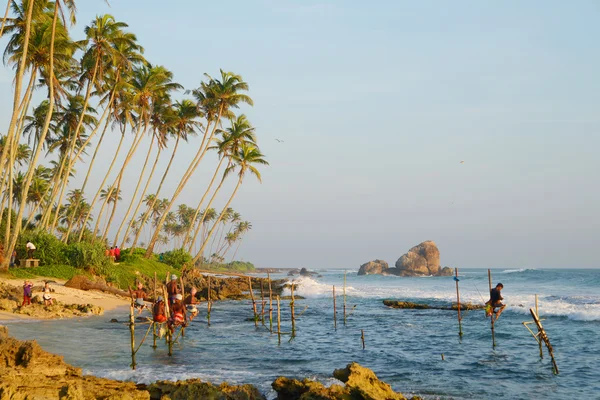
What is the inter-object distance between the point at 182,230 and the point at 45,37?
3886 inches

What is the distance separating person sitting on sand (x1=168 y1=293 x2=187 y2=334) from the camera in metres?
17.7

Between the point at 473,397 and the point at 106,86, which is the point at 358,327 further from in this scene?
the point at 106,86

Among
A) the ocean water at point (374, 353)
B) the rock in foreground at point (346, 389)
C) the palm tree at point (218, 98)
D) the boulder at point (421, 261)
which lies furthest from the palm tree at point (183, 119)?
the boulder at point (421, 261)

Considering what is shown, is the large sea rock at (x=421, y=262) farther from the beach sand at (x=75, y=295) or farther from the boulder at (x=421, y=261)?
the beach sand at (x=75, y=295)

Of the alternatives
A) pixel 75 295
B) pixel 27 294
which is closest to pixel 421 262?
pixel 75 295

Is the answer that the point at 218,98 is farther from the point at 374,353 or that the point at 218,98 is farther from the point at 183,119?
the point at 374,353

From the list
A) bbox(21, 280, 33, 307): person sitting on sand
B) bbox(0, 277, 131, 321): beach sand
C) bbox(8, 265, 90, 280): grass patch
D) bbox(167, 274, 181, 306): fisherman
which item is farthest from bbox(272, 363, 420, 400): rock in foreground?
bbox(8, 265, 90, 280): grass patch

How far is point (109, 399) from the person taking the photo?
9.29 meters

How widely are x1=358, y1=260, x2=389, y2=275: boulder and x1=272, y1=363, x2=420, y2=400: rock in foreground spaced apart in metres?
124

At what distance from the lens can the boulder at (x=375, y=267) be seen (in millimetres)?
133812

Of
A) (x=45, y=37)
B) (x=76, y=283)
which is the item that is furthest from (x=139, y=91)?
(x=76, y=283)

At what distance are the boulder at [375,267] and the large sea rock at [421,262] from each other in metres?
8.79

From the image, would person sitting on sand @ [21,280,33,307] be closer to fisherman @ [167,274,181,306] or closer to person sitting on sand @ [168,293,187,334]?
fisherman @ [167,274,181,306]

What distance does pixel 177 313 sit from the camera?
17.8 meters
